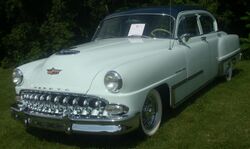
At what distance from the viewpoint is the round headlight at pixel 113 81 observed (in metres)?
4.78

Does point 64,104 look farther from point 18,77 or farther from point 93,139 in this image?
point 18,77

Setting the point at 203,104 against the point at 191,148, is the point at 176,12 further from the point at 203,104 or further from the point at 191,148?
the point at 191,148

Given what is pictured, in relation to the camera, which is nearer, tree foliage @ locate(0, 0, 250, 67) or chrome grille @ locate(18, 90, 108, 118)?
chrome grille @ locate(18, 90, 108, 118)

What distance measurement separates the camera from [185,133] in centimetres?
556

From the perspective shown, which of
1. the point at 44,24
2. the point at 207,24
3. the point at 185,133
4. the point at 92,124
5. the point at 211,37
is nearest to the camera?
the point at 92,124

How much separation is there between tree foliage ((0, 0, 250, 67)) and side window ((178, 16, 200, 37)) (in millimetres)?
5679

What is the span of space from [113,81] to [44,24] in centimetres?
835

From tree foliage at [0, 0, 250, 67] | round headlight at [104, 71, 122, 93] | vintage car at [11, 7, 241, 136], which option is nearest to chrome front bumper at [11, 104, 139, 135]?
vintage car at [11, 7, 241, 136]

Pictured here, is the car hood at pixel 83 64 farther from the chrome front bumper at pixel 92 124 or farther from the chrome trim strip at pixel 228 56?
the chrome trim strip at pixel 228 56

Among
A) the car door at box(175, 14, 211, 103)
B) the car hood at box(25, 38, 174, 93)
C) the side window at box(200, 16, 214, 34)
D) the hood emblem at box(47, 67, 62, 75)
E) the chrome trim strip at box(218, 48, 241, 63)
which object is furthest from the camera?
the chrome trim strip at box(218, 48, 241, 63)

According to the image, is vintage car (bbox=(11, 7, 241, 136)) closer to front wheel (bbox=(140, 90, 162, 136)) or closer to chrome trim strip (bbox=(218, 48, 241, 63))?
front wheel (bbox=(140, 90, 162, 136))

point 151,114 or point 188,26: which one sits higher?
point 188,26

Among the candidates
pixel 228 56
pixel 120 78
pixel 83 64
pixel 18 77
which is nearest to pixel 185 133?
pixel 120 78

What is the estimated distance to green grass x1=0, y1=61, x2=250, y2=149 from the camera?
→ 521 cm
